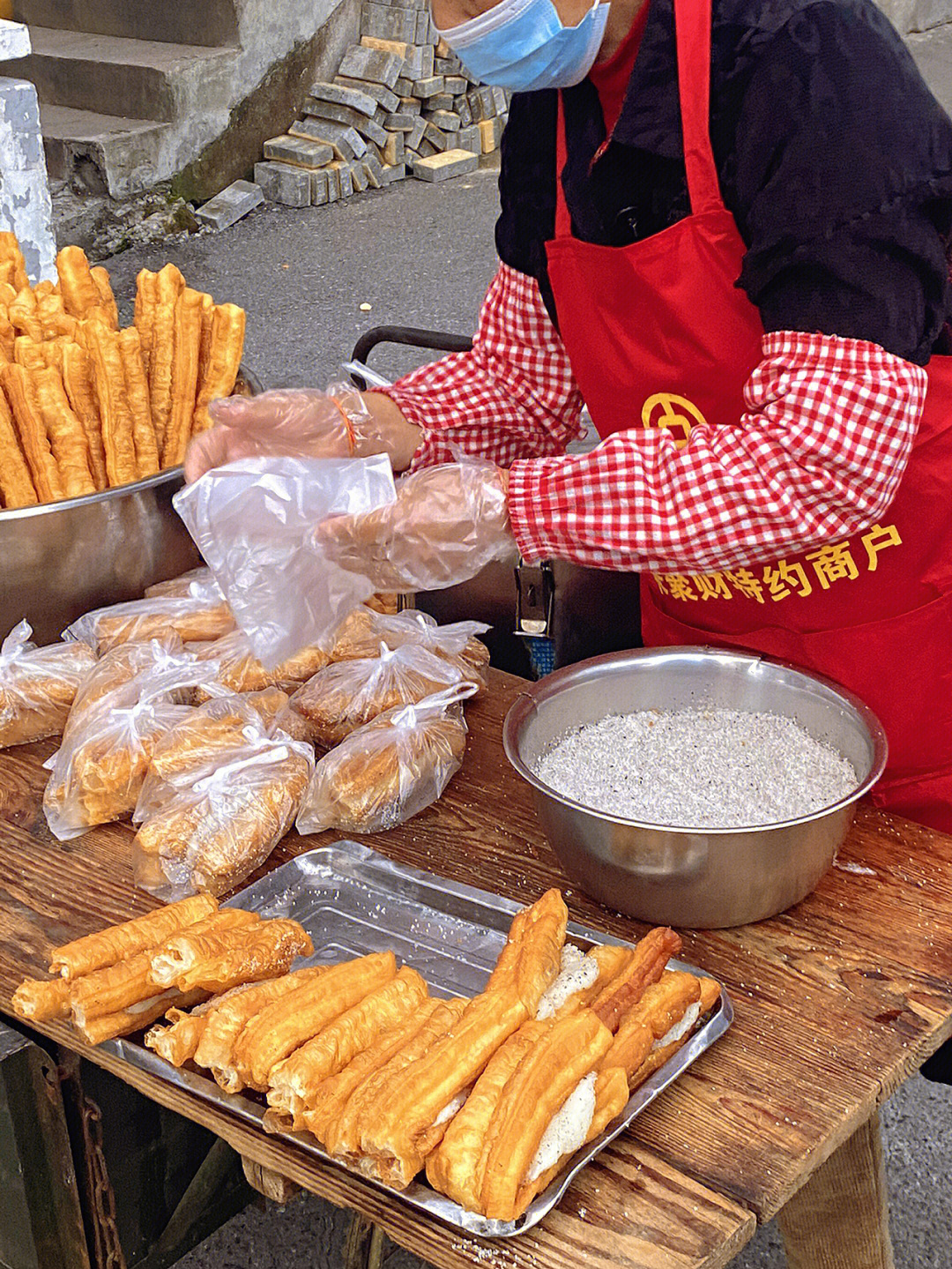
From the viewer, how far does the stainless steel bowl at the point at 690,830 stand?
51.2 inches

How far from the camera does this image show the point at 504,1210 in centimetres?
100

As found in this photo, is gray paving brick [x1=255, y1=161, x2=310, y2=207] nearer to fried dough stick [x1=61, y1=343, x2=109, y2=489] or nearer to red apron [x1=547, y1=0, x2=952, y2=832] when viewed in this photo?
fried dough stick [x1=61, y1=343, x2=109, y2=489]

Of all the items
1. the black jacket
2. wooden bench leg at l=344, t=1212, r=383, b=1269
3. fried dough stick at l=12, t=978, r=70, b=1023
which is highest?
the black jacket

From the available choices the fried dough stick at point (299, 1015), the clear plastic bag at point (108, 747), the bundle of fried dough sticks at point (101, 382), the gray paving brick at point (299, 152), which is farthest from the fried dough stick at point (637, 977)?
the gray paving brick at point (299, 152)

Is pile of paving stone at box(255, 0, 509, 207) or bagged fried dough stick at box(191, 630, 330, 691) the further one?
pile of paving stone at box(255, 0, 509, 207)

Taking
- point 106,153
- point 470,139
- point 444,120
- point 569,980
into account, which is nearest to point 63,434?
point 569,980

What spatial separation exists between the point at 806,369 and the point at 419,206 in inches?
251

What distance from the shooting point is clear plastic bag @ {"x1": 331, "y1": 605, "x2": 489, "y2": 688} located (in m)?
1.83

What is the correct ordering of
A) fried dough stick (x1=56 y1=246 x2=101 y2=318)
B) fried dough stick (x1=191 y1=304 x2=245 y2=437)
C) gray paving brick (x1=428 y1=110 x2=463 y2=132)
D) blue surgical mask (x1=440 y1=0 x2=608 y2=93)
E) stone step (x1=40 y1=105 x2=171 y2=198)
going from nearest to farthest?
blue surgical mask (x1=440 y1=0 x2=608 y2=93) < fried dough stick (x1=191 y1=304 x2=245 y2=437) < fried dough stick (x1=56 y1=246 x2=101 y2=318) < stone step (x1=40 y1=105 x2=171 y2=198) < gray paving brick (x1=428 y1=110 x2=463 y2=132)

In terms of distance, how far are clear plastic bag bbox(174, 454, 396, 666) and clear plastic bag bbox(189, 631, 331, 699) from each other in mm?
244

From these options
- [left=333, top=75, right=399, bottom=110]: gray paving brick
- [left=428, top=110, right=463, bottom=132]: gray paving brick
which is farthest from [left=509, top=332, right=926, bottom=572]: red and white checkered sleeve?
[left=428, top=110, right=463, bottom=132]: gray paving brick

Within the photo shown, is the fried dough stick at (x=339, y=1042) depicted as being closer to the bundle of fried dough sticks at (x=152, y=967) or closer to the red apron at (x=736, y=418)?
the bundle of fried dough sticks at (x=152, y=967)

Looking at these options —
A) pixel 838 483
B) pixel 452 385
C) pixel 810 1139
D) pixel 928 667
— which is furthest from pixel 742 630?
pixel 810 1139

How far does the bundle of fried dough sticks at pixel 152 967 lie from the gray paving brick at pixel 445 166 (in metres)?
6.90
